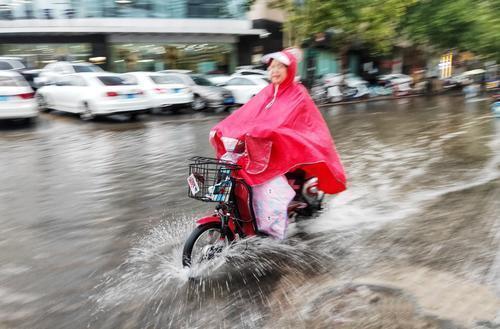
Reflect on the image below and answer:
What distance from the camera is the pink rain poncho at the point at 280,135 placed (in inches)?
181

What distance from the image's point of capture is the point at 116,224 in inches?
241

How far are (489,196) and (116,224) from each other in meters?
4.91

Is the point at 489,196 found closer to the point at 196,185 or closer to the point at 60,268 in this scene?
the point at 196,185

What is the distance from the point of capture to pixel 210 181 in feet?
15.1

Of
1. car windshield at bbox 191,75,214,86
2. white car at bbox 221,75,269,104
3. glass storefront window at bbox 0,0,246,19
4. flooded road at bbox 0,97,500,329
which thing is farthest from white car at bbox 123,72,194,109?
glass storefront window at bbox 0,0,246,19

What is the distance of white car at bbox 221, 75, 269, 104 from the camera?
20828 mm

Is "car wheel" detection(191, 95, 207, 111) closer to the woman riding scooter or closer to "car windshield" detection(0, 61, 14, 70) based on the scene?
"car windshield" detection(0, 61, 14, 70)

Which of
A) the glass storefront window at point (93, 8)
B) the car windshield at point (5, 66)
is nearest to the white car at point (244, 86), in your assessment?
the car windshield at point (5, 66)

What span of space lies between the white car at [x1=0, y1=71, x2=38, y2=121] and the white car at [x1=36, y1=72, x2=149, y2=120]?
72.1 inches

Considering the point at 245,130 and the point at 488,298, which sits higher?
the point at 245,130

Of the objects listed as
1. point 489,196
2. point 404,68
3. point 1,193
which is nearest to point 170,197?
point 1,193

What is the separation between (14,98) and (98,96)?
8.10 feet

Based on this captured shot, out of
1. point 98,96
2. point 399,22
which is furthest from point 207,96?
point 399,22

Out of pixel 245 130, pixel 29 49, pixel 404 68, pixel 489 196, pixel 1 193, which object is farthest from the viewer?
pixel 404 68
